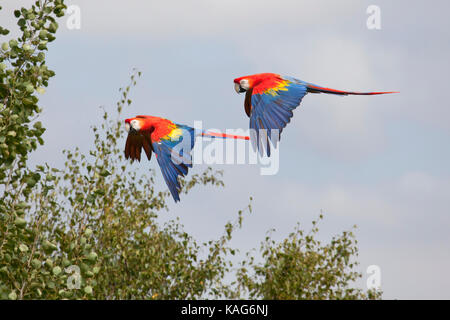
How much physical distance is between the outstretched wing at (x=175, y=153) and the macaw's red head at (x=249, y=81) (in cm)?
143

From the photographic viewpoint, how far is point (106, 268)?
538 inches

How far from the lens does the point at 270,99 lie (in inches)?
411

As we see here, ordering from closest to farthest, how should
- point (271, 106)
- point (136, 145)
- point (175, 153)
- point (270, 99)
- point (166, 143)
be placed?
point (271, 106) → point (270, 99) → point (175, 153) → point (166, 143) → point (136, 145)

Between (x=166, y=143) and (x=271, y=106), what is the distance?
2.28m

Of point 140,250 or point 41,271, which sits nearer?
point 41,271

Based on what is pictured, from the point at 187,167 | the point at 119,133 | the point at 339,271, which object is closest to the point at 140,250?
the point at 119,133

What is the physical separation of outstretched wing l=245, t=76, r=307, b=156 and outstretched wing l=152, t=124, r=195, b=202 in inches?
55.4

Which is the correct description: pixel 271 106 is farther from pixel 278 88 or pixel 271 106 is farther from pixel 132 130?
pixel 132 130

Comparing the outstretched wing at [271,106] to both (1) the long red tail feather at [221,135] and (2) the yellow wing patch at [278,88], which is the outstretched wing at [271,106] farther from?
(1) the long red tail feather at [221,135]

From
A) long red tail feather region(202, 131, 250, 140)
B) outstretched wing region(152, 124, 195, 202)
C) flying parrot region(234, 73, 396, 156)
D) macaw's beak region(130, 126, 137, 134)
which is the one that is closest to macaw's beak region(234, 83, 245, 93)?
flying parrot region(234, 73, 396, 156)

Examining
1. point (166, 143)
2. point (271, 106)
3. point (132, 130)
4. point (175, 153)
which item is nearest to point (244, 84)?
point (271, 106)

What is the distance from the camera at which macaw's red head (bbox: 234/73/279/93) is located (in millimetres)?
10883
